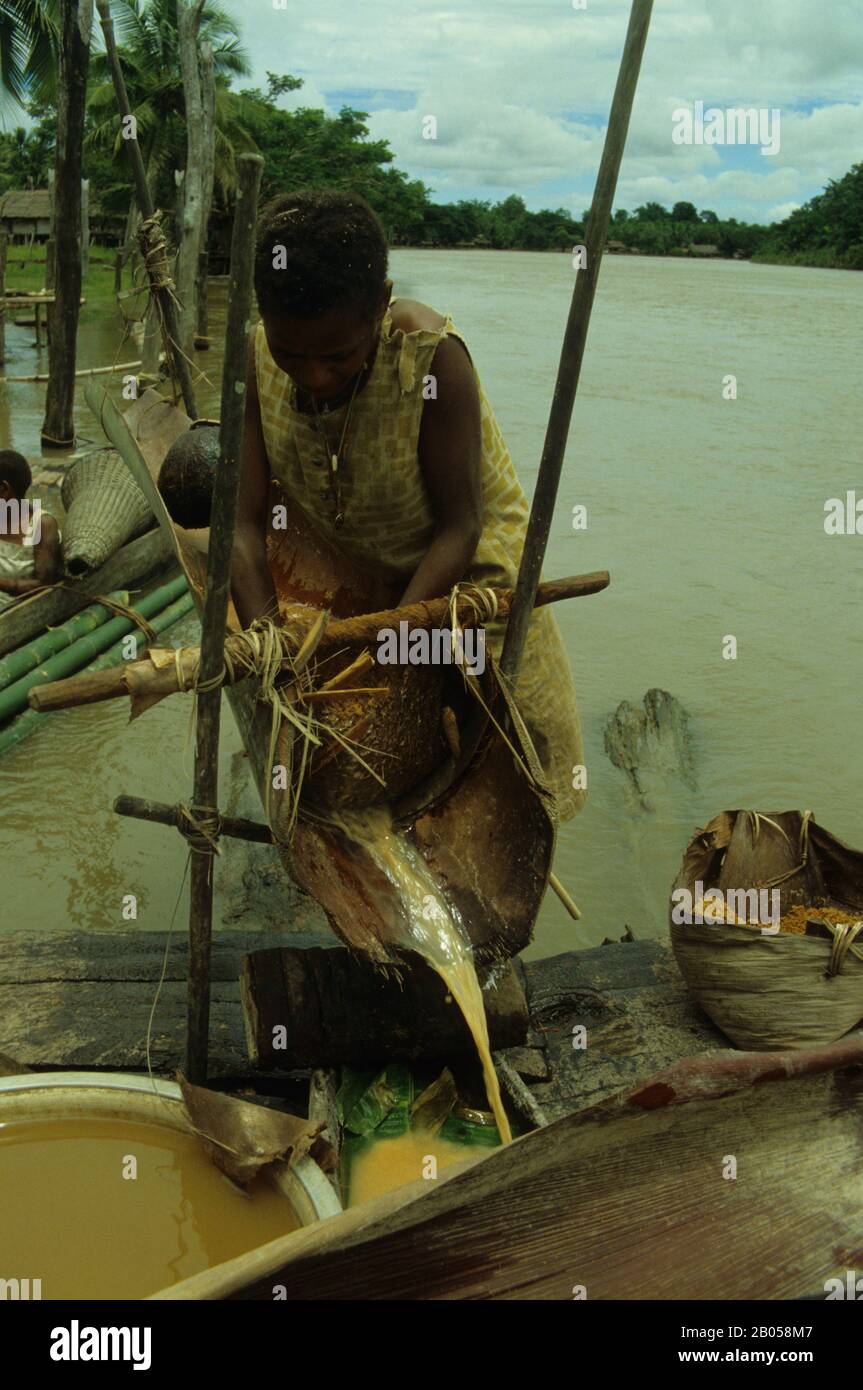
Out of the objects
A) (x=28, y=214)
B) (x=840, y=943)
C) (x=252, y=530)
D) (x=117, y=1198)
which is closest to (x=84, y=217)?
(x=28, y=214)

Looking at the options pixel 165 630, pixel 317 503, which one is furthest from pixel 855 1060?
pixel 165 630

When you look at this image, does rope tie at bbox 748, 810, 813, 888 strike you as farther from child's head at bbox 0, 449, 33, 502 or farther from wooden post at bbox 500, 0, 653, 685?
child's head at bbox 0, 449, 33, 502

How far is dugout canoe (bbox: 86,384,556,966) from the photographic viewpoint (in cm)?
228

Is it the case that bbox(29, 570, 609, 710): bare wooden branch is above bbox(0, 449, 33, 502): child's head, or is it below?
below

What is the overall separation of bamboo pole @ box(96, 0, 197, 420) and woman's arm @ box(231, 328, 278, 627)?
1879mm

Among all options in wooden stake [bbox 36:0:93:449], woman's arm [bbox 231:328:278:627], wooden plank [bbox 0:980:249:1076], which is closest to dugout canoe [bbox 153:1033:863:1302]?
wooden plank [bbox 0:980:249:1076]

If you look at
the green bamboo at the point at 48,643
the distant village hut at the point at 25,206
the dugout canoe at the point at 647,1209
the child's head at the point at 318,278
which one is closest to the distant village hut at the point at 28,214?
the distant village hut at the point at 25,206

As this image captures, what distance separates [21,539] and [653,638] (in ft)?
12.4

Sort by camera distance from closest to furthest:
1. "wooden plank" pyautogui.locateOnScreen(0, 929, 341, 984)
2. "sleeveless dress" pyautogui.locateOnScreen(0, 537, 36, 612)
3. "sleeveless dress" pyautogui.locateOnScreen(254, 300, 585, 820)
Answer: "sleeveless dress" pyautogui.locateOnScreen(254, 300, 585, 820), "wooden plank" pyautogui.locateOnScreen(0, 929, 341, 984), "sleeveless dress" pyautogui.locateOnScreen(0, 537, 36, 612)

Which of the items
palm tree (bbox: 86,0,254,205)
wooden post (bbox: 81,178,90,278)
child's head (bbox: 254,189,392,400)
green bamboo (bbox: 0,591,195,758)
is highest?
palm tree (bbox: 86,0,254,205)

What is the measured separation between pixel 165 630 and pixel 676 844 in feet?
10.4

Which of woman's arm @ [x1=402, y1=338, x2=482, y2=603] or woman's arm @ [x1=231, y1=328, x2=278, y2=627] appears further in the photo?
woman's arm @ [x1=231, y1=328, x2=278, y2=627]

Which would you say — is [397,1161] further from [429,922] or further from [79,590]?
[79,590]

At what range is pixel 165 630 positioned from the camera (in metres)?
6.62
